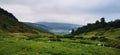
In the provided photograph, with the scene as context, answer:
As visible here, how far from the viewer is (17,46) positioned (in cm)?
5759

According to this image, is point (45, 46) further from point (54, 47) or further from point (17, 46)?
point (17, 46)

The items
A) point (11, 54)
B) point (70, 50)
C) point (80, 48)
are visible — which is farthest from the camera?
point (80, 48)

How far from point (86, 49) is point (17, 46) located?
527 inches

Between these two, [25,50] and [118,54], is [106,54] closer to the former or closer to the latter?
[118,54]

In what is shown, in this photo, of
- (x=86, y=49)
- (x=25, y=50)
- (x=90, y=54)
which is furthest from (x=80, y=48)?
Result: (x=25, y=50)

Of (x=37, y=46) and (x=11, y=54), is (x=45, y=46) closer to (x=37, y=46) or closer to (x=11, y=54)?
(x=37, y=46)

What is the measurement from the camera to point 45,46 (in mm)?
57594

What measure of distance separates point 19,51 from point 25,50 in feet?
Answer: 3.53

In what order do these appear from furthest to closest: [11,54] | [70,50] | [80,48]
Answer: [80,48], [70,50], [11,54]

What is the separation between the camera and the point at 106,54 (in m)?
57.3

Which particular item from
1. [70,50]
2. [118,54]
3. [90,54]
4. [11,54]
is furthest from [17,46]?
[118,54]

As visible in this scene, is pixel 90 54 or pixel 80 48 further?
pixel 80 48

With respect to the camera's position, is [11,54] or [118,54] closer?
[11,54]

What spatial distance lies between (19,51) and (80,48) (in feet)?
41.4
